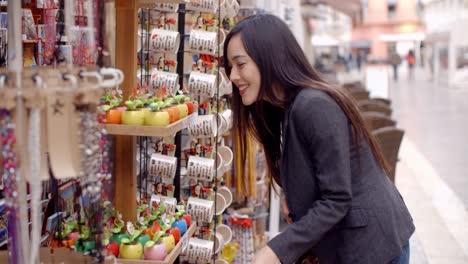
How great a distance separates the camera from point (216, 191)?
3.18 meters

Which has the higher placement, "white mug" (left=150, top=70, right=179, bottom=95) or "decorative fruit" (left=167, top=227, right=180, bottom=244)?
"white mug" (left=150, top=70, right=179, bottom=95)

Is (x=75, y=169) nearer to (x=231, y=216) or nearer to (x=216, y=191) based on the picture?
(x=216, y=191)

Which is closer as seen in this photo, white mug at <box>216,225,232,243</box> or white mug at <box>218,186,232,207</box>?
white mug at <box>218,186,232,207</box>

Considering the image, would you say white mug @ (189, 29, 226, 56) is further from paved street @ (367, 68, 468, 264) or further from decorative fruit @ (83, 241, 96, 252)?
paved street @ (367, 68, 468, 264)

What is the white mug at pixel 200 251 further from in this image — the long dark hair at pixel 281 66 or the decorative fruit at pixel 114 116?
the long dark hair at pixel 281 66

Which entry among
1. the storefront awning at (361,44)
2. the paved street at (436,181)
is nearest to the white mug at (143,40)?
the paved street at (436,181)

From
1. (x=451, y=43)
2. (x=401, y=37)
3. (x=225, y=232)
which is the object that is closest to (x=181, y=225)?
(x=225, y=232)

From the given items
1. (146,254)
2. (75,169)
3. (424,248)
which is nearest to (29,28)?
(146,254)

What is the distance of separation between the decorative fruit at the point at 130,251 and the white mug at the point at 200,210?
0.88m

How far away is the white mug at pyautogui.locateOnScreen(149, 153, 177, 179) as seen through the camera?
2727 mm

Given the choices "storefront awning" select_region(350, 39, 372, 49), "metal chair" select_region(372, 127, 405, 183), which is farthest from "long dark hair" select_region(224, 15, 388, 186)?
"storefront awning" select_region(350, 39, 372, 49)

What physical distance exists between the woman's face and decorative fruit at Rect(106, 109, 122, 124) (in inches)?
15.7

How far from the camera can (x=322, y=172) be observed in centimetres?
182

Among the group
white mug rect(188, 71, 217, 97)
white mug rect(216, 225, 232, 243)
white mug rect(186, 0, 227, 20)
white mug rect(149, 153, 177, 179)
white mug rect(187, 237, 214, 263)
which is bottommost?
white mug rect(216, 225, 232, 243)
